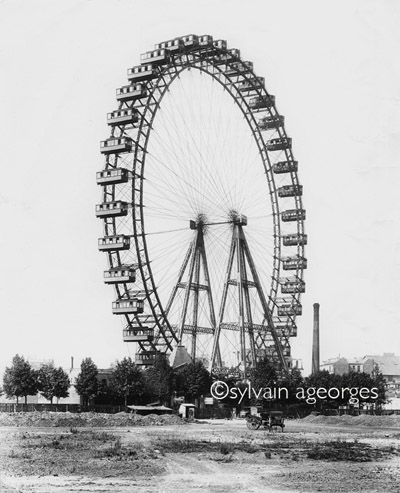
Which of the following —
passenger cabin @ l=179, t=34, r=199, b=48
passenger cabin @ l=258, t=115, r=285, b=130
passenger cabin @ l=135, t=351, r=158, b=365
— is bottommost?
passenger cabin @ l=135, t=351, r=158, b=365

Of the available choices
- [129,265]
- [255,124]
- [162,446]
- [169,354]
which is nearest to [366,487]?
[162,446]

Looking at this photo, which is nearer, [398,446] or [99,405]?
[398,446]

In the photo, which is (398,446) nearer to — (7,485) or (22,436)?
(22,436)

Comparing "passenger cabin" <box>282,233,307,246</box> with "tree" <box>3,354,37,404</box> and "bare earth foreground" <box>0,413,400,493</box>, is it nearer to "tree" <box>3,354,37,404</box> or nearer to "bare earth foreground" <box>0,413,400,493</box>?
"tree" <box>3,354,37,404</box>

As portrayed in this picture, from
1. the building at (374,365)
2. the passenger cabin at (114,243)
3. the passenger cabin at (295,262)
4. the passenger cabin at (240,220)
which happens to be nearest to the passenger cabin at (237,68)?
the passenger cabin at (240,220)

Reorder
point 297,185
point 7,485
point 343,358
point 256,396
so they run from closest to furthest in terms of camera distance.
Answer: point 7,485 → point 256,396 → point 297,185 → point 343,358

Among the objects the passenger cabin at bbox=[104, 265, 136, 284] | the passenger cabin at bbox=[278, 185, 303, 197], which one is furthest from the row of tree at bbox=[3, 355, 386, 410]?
the passenger cabin at bbox=[278, 185, 303, 197]

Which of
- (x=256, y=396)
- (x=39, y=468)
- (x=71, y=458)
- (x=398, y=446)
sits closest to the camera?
(x=39, y=468)
